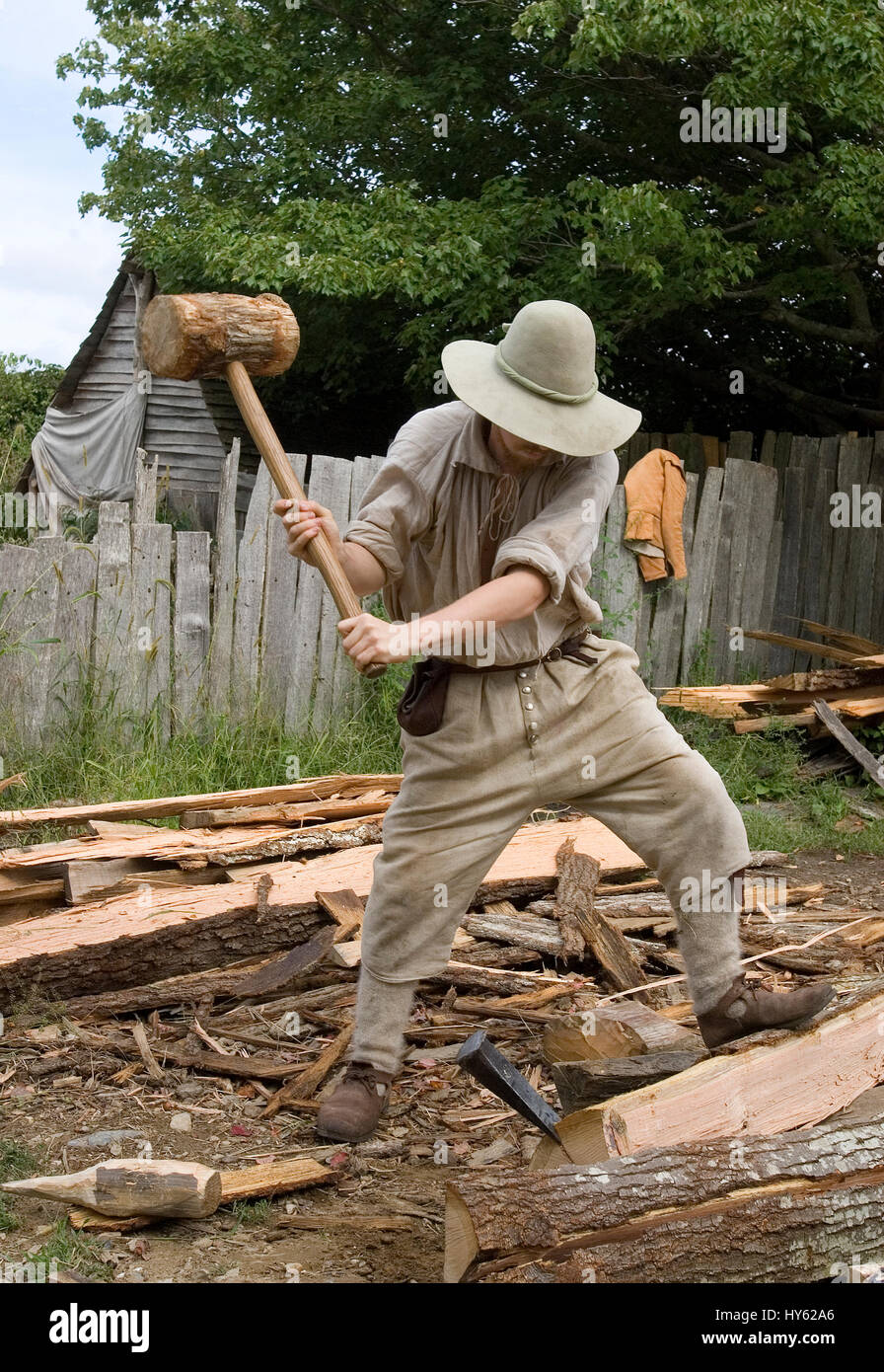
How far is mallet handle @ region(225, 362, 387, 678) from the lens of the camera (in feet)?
10.7

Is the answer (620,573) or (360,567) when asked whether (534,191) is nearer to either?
(620,573)

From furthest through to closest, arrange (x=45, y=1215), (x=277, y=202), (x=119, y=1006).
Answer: (x=277, y=202)
(x=119, y=1006)
(x=45, y=1215)

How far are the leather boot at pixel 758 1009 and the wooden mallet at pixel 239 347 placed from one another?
1.32m

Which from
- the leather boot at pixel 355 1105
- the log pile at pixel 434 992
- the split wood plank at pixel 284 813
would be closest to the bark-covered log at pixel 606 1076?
the log pile at pixel 434 992

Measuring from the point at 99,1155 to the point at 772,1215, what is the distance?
1.82 m

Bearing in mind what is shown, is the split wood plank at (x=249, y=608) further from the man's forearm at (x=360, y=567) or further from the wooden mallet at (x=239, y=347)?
the man's forearm at (x=360, y=567)

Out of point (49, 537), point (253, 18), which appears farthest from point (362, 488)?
point (253, 18)

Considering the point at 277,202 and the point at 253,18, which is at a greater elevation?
the point at 253,18

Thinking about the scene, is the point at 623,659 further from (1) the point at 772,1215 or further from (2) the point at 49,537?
(2) the point at 49,537

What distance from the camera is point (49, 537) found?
259 inches

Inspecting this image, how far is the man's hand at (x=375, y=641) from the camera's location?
307cm

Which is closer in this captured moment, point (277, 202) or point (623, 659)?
point (623, 659)

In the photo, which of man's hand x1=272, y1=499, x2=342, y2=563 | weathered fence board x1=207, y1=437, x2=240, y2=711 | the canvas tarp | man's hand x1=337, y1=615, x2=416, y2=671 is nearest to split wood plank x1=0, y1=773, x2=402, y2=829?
weathered fence board x1=207, y1=437, x2=240, y2=711

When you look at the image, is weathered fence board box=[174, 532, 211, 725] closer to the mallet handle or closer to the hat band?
the mallet handle
